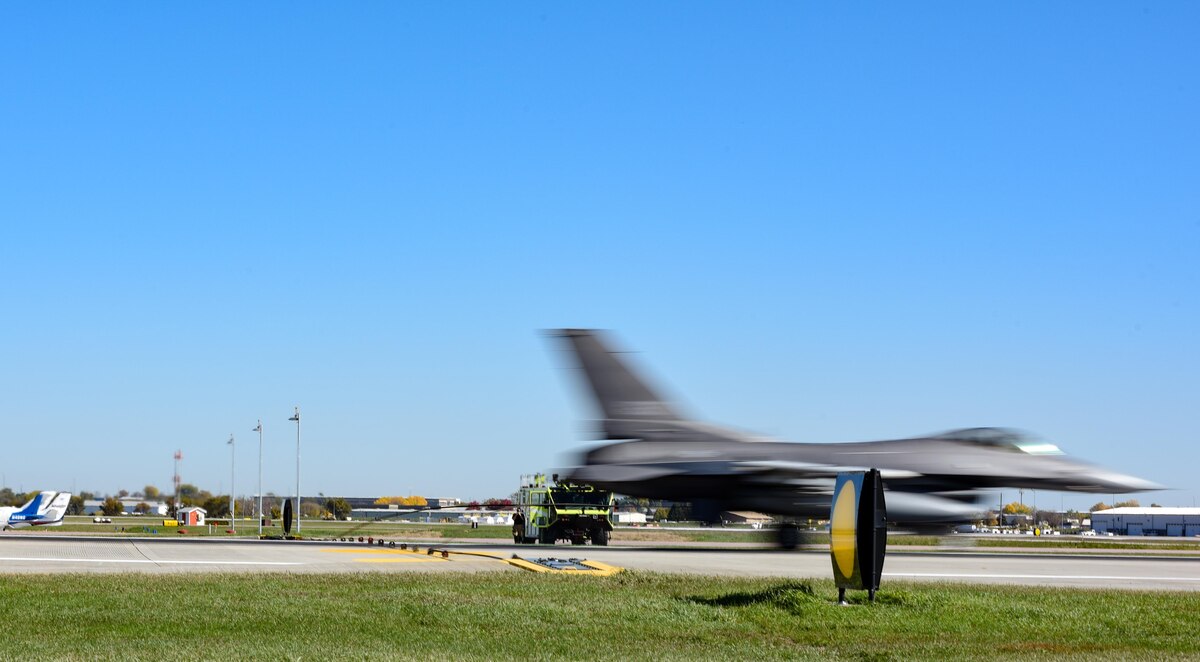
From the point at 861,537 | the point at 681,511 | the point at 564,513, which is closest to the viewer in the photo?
the point at 861,537

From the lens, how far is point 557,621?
14.3 metres

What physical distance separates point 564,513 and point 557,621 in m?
28.4

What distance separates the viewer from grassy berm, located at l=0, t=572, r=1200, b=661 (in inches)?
467

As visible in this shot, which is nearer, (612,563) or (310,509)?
(612,563)

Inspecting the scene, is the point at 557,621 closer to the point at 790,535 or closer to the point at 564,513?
the point at 790,535

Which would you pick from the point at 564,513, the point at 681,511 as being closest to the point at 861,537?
the point at 681,511

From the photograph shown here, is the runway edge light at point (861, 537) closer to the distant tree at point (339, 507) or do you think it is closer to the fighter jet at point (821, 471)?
the fighter jet at point (821, 471)

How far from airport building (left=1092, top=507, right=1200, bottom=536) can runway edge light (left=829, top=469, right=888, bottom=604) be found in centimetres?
10985

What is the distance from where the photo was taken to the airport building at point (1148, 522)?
11538 cm

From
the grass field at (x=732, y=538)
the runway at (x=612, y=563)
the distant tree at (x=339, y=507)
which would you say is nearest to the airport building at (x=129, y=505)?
the distant tree at (x=339, y=507)

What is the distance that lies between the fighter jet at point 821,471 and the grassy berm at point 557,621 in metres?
11.7

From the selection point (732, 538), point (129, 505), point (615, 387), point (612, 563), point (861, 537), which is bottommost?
point (129, 505)

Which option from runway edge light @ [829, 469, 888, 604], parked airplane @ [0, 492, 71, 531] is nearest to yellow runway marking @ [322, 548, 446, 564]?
runway edge light @ [829, 469, 888, 604]

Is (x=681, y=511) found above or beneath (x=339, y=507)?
above
